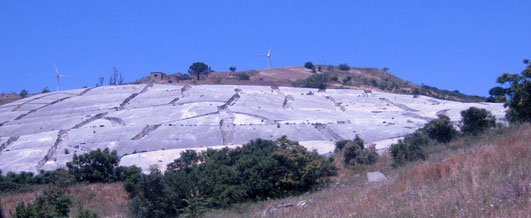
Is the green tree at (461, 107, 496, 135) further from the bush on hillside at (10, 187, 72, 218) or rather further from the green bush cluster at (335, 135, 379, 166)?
the bush on hillside at (10, 187, 72, 218)

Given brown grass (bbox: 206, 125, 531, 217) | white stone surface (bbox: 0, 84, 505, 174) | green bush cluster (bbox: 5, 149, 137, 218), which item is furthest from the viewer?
white stone surface (bbox: 0, 84, 505, 174)

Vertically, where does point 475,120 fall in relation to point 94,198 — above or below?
above

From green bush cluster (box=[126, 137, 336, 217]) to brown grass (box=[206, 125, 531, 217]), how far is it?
9.85ft

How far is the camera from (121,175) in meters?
25.1

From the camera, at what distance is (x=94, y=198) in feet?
67.1

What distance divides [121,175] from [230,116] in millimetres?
17844

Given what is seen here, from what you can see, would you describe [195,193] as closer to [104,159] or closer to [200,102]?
[104,159]

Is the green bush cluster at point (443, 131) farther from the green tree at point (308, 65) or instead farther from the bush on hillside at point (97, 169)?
the green tree at point (308, 65)

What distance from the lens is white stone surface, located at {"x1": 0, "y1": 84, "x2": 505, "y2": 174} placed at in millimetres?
32875

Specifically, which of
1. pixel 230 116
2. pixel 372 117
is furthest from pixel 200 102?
pixel 372 117

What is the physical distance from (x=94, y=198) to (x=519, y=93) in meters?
18.3

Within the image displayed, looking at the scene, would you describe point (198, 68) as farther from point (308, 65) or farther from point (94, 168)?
point (94, 168)

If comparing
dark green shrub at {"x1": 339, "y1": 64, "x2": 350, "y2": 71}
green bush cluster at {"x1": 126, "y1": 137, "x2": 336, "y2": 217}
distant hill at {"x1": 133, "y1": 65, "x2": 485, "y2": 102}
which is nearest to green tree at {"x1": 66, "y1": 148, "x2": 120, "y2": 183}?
green bush cluster at {"x1": 126, "y1": 137, "x2": 336, "y2": 217}

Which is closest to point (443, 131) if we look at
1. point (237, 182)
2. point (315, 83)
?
point (237, 182)
